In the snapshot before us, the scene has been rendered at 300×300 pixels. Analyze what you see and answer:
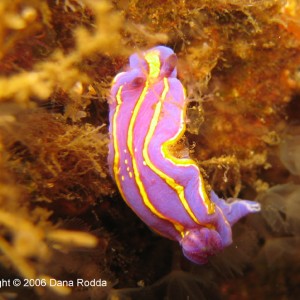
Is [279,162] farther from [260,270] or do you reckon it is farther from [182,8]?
[182,8]

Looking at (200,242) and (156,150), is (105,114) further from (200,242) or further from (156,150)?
(200,242)

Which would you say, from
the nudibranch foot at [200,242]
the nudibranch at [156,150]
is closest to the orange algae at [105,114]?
the nudibranch at [156,150]

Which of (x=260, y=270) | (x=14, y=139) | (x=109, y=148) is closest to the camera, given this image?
(x=14, y=139)

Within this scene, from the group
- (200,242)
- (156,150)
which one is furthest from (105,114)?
(200,242)

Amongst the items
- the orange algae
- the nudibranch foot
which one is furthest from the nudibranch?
the orange algae

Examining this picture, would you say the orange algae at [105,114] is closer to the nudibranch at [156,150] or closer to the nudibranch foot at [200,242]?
the nudibranch at [156,150]

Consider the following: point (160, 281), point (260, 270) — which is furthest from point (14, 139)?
point (260, 270)

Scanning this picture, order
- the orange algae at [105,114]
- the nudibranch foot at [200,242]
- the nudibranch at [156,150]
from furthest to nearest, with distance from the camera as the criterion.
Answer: the nudibranch foot at [200,242]
the nudibranch at [156,150]
the orange algae at [105,114]
